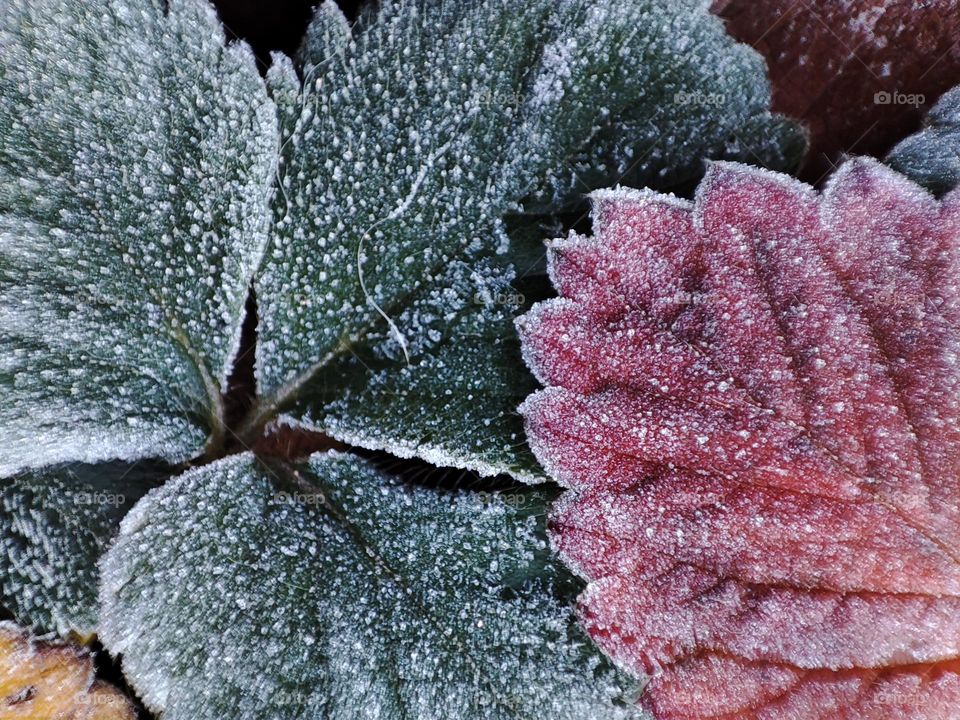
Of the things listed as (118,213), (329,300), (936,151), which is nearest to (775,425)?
(936,151)

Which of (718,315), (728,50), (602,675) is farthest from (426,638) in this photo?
(728,50)

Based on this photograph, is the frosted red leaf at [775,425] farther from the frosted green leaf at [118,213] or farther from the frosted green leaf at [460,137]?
the frosted green leaf at [118,213]

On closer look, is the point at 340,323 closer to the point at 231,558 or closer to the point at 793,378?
the point at 231,558

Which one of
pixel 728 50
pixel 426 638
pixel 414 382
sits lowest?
pixel 426 638

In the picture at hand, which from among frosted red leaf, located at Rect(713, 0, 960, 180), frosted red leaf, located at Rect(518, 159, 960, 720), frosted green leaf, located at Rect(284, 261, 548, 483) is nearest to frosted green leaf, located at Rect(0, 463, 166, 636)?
frosted green leaf, located at Rect(284, 261, 548, 483)

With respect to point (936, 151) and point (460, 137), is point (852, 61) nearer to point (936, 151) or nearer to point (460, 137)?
point (936, 151)
